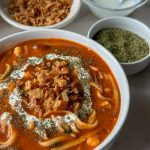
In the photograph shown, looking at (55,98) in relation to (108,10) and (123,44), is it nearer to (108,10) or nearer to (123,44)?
(123,44)

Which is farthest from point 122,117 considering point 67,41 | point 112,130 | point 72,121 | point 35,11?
point 35,11

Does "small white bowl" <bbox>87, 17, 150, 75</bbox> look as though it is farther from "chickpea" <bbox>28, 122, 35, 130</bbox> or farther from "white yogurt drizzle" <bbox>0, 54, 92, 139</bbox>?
"chickpea" <bbox>28, 122, 35, 130</bbox>

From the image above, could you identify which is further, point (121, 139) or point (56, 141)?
point (121, 139)

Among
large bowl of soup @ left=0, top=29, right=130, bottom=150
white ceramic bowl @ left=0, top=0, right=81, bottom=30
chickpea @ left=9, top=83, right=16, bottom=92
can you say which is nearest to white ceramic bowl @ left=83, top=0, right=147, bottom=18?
white ceramic bowl @ left=0, top=0, right=81, bottom=30

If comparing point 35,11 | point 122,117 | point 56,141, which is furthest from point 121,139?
point 35,11

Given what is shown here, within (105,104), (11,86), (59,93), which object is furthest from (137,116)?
(11,86)

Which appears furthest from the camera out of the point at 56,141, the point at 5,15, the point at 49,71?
the point at 5,15

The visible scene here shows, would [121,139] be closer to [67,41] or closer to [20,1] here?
[67,41]

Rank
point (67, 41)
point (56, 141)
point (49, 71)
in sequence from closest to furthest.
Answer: point (56, 141) → point (49, 71) → point (67, 41)

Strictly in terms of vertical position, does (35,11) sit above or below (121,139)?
above
